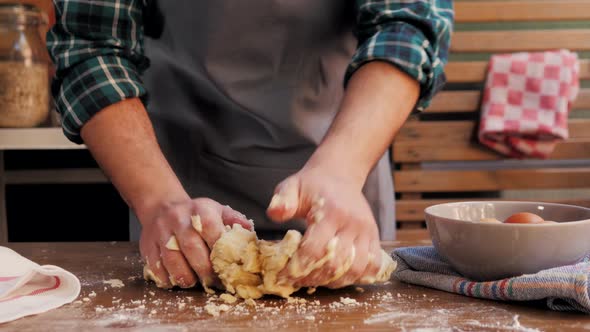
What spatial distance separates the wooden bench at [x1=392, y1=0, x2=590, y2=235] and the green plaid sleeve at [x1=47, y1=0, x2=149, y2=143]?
1.38 meters

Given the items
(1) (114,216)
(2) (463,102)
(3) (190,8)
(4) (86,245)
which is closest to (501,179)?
(2) (463,102)

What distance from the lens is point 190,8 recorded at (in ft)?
3.62

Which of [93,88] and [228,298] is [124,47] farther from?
[228,298]

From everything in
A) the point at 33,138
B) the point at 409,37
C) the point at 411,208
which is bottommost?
the point at 411,208

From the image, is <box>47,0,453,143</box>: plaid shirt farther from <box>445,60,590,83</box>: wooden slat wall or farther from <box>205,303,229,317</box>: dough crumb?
<box>445,60,590,83</box>: wooden slat wall

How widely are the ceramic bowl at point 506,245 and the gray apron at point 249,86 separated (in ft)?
1.35

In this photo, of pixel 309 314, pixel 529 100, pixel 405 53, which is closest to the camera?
pixel 309 314

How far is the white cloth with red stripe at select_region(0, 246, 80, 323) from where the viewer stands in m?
0.64

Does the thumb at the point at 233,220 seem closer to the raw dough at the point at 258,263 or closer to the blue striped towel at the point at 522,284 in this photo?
the raw dough at the point at 258,263

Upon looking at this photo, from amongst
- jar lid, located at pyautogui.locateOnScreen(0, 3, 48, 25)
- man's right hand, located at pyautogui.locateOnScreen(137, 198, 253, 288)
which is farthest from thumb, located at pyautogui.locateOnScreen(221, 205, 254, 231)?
jar lid, located at pyautogui.locateOnScreen(0, 3, 48, 25)

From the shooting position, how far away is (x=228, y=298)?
67 centimetres

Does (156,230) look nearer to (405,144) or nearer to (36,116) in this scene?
(36,116)

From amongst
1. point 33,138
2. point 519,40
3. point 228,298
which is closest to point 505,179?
point 519,40

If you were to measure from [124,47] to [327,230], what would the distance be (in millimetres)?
498
